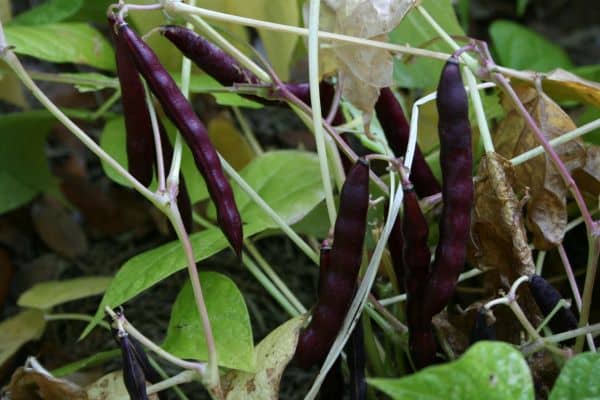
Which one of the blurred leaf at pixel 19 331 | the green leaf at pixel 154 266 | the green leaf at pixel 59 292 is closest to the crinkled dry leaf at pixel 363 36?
the green leaf at pixel 154 266

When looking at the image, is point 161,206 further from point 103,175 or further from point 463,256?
point 103,175

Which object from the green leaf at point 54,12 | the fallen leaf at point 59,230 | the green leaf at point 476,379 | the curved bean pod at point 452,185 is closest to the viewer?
the green leaf at point 476,379

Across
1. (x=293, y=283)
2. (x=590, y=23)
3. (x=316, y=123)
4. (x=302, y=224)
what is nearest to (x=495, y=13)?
(x=590, y=23)

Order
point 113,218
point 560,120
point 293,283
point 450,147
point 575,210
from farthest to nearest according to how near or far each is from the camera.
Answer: point 113,218
point 293,283
point 575,210
point 560,120
point 450,147

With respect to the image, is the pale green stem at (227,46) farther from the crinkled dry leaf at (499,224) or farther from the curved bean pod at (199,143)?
the crinkled dry leaf at (499,224)

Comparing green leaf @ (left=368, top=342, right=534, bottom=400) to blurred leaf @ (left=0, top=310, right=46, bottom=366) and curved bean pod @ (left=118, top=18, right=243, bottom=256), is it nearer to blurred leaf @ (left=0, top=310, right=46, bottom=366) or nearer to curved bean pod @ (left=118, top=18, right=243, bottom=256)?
curved bean pod @ (left=118, top=18, right=243, bottom=256)

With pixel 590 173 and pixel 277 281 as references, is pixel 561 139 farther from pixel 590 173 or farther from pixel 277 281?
pixel 277 281

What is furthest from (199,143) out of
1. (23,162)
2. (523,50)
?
(523,50)
